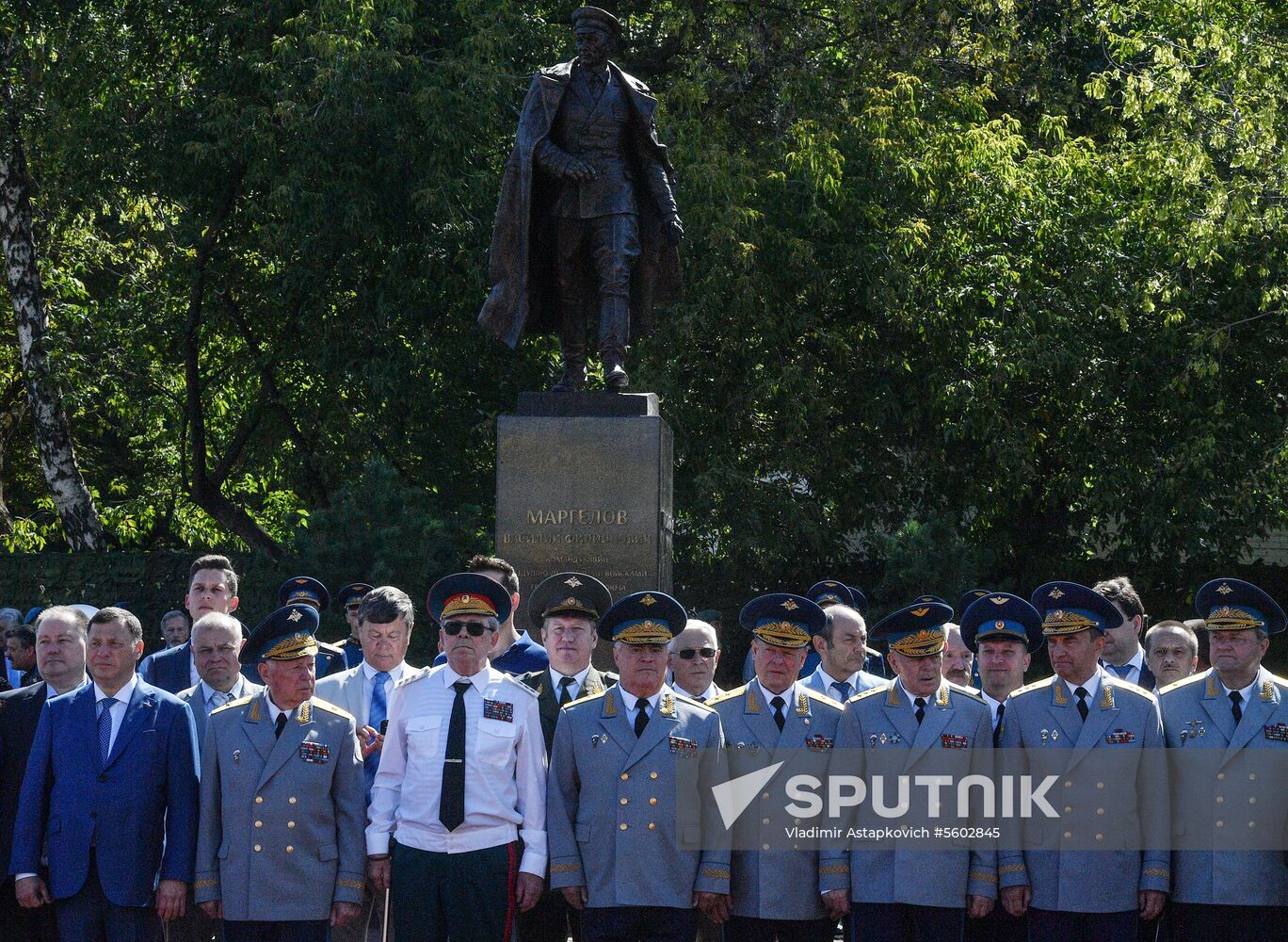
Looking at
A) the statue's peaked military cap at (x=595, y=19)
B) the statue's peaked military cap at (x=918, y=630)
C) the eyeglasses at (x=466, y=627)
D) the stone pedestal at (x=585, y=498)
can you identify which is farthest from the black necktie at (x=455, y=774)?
the statue's peaked military cap at (x=595, y=19)

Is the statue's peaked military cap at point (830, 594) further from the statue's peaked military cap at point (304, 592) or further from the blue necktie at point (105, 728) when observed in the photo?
the blue necktie at point (105, 728)

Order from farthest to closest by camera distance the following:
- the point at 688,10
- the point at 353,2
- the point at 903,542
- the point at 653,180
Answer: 1. the point at 688,10
2. the point at 353,2
3. the point at 903,542
4. the point at 653,180

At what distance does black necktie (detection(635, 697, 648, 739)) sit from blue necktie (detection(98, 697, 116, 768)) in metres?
1.92

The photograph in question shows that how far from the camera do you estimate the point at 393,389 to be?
16.6 metres

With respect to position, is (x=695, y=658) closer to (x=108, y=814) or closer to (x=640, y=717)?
(x=640, y=717)

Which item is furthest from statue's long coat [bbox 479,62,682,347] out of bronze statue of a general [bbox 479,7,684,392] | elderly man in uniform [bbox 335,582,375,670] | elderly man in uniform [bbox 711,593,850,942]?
elderly man in uniform [bbox 711,593,850,942]

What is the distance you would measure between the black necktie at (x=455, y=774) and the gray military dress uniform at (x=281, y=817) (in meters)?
0.37

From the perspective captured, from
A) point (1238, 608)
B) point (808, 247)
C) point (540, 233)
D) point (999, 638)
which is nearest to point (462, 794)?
point (999, 638)

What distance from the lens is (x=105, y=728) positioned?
6.09 m

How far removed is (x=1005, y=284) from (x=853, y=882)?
1168 cm

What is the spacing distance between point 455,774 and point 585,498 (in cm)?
359

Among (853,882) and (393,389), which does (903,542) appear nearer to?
(393,389)

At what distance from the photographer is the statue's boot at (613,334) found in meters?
9.53

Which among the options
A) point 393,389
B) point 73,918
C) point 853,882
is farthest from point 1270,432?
point 73,918
